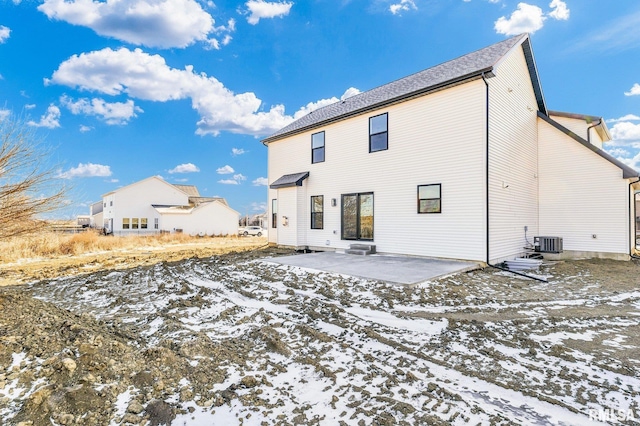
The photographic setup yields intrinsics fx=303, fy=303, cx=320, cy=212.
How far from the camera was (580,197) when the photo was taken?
10688 mm

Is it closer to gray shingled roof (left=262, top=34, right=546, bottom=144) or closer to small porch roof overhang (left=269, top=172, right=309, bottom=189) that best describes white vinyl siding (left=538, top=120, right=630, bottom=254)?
gray shingled roof (left=262, top=34, right=546, bottom=144)

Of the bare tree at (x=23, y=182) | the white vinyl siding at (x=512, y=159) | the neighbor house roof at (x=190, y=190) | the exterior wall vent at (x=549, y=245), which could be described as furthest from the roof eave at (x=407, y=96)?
the neighbor house roof at (x=190, y=190)

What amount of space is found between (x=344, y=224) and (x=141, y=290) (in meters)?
7.13

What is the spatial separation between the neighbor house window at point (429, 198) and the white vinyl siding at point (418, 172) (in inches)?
6.1

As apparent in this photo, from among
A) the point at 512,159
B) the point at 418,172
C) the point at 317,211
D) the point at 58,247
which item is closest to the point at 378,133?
the point at 418,172

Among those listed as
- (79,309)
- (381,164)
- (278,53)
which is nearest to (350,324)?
(79,309)

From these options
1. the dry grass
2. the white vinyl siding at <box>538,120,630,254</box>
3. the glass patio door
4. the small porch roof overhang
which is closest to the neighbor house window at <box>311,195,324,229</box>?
the small porch roof overhang

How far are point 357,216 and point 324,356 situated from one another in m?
8.17

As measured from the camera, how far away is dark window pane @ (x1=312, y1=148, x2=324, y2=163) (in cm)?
1266

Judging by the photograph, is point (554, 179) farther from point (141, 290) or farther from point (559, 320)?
point (141, 290)

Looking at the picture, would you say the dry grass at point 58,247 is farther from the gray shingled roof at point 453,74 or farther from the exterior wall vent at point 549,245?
the exterior wall vent at point 549,245

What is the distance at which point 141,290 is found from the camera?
6.62m

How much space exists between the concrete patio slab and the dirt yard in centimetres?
68

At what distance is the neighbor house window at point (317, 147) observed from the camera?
1269cm
